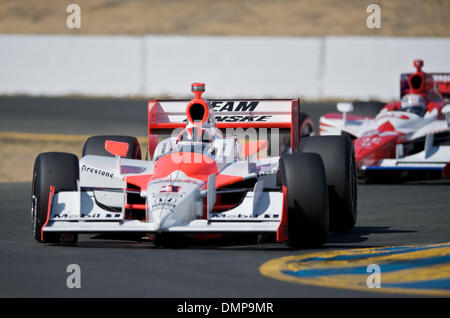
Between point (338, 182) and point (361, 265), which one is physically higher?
point (338, 182)

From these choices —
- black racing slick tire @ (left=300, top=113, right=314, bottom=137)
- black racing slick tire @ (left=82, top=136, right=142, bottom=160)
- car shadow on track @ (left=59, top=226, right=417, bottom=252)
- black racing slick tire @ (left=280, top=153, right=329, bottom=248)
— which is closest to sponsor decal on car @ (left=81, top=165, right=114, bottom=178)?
car shadow on track @ (left=59, top=226, right=417, bottom=252)

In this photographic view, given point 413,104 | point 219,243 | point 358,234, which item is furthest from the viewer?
point 413,104

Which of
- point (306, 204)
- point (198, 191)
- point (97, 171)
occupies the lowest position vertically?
point (306, 204)

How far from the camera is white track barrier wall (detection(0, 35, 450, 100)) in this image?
34625mm

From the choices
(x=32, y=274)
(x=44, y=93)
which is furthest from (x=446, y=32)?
(x=32, y=274)

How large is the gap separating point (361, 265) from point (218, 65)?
92.3 feet

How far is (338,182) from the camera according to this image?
426 inches

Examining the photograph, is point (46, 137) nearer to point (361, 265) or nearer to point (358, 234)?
point (358, 234)

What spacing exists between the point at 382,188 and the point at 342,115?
287cm

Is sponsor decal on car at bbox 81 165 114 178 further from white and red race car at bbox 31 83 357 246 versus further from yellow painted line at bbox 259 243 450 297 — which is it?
yellow painted line at bbox 259 243 450 297

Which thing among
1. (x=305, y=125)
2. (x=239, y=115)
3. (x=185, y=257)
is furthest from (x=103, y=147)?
(x=305, y=125)

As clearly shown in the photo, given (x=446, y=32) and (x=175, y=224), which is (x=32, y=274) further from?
(x=446, y=32)

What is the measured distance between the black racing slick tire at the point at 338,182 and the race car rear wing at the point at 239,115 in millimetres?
979

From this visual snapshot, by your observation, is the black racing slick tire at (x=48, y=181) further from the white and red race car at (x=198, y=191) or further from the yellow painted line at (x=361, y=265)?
the yellow painted line at (x=361, y=265)
